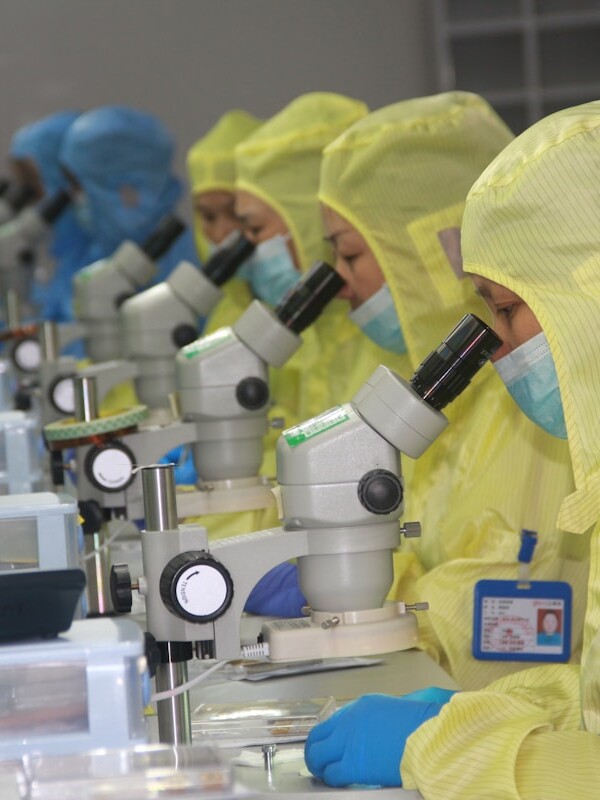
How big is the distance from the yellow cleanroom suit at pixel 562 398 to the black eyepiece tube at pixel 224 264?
1819mm

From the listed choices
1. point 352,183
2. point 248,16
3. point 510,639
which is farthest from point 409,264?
point 248,16

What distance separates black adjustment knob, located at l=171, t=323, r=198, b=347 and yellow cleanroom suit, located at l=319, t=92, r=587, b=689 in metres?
0.71

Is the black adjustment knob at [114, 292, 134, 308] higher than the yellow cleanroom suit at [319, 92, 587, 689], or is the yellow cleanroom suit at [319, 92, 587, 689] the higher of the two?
the black adjustment knob at [114, 292, 134, 308]

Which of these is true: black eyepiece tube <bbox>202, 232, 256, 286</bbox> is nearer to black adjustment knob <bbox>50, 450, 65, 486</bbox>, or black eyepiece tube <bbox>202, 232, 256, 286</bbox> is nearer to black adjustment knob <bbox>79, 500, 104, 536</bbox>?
black adjustment knob <bbox>50, 450, 65, 486</bbox>

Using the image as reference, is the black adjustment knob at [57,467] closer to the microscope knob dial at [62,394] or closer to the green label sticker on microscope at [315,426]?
the microscope knob dial at [62,394]

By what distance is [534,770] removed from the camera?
140cm

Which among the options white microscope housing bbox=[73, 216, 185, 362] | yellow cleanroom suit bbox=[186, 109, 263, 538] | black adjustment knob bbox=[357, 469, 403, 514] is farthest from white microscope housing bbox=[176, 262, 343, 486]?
white microscope housing bbox=[73, 216, 185, 362]

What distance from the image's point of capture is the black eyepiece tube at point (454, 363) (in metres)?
1.59

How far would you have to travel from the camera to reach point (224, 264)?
3.50 meters

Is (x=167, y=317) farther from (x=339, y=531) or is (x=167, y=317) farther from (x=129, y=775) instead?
(x=129, y=775)

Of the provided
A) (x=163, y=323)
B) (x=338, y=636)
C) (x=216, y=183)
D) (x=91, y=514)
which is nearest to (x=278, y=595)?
(x=91, y=514)

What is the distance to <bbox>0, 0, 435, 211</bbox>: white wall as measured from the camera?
662cm

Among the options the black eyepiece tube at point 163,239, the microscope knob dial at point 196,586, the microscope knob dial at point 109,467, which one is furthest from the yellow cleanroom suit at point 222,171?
the microscope knob dial at point 196,586

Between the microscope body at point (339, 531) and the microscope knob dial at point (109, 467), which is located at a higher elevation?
the microscope knob dial at point (109, 467)
